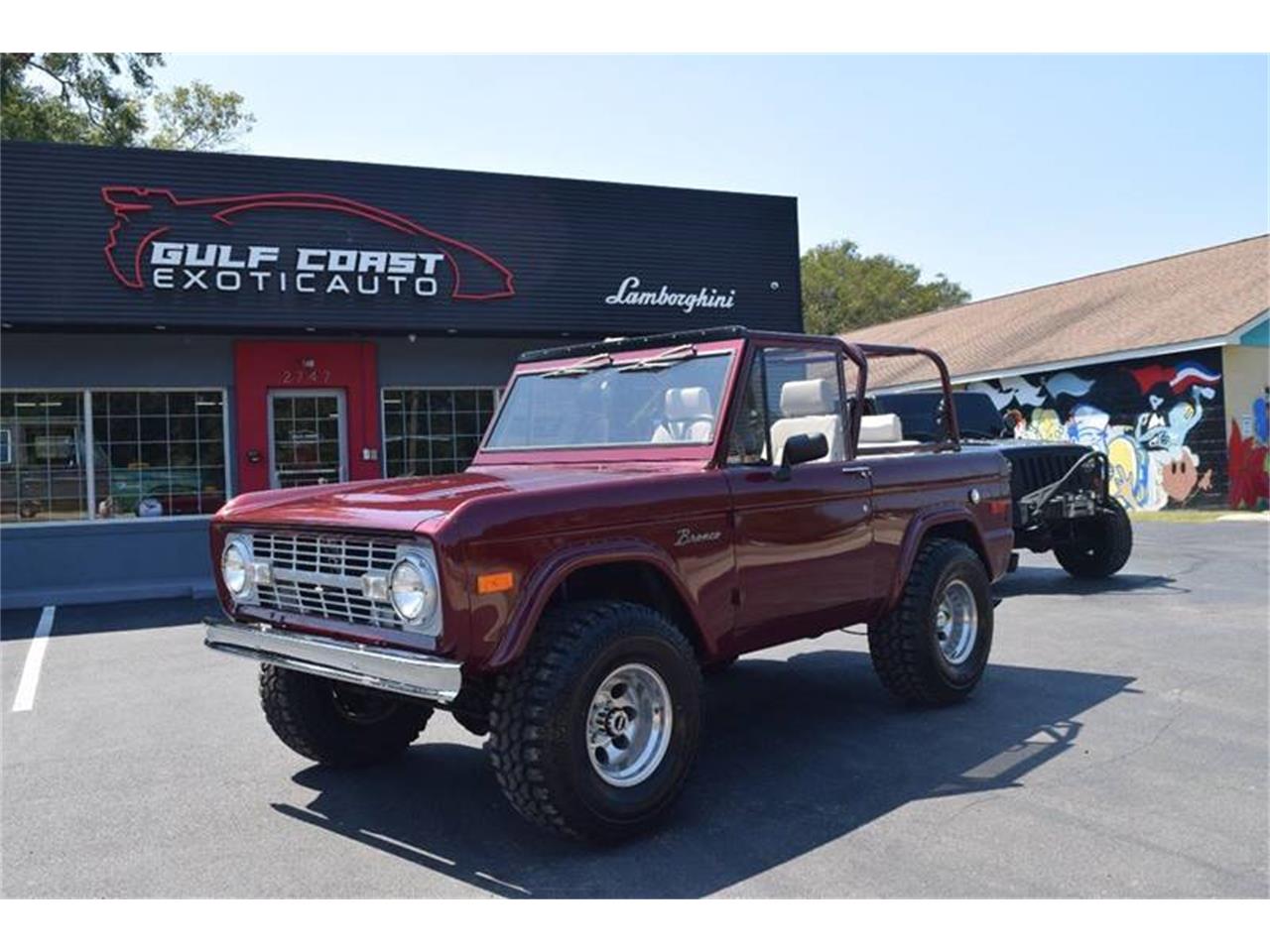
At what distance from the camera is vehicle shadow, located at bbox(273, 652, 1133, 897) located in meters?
3.84

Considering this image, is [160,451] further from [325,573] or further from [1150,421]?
[1150,421]

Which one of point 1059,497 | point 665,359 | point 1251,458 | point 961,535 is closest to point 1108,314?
point 1251,458

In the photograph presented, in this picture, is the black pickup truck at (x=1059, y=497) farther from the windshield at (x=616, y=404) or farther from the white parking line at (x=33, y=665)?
the white parking line at (x=33, y=665)

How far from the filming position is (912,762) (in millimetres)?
4902

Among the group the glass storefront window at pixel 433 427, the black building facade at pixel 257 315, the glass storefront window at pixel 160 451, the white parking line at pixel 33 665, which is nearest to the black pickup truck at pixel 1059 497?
the black building facade at pixel 257 315

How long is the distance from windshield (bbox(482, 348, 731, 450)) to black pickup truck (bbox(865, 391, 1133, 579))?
4.49 m

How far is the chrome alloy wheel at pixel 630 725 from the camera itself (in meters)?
4.09

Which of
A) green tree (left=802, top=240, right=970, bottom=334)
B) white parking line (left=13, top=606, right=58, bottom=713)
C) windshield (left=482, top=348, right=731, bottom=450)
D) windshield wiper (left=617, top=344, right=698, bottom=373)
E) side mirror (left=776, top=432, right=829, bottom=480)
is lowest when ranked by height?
white parking line (left=13, top=606, right=58, bottom=713)

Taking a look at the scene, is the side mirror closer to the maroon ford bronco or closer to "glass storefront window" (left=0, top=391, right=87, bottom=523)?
the maroon ford bronco

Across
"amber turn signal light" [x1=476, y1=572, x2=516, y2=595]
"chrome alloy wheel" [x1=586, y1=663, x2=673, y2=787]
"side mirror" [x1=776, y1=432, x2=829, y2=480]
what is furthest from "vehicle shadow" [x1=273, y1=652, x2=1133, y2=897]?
"side mirror" [x1=776, y1=432, x2=829, y2=480]

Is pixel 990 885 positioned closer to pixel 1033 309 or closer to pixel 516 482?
pixel 516 482

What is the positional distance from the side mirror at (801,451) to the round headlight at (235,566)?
2383 mm

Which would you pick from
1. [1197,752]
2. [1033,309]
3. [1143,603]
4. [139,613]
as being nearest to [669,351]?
[1197,752]

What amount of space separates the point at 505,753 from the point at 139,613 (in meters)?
8.00
